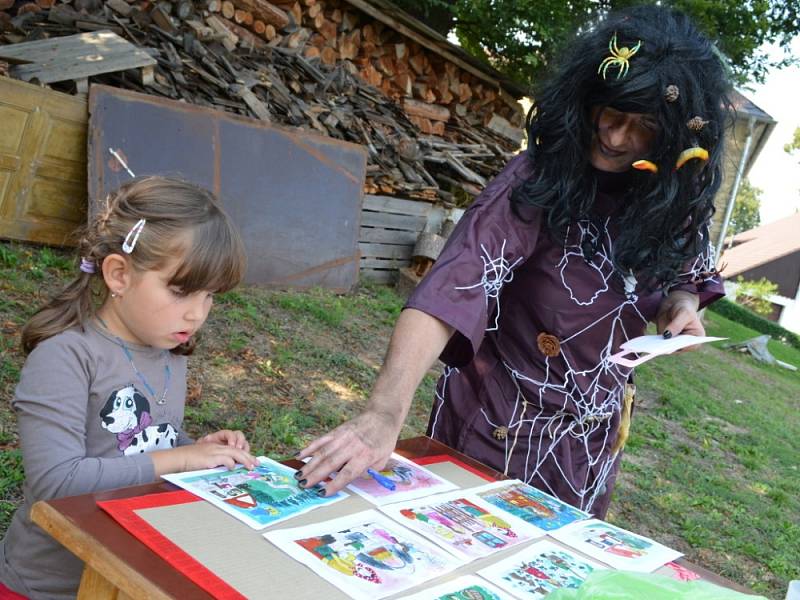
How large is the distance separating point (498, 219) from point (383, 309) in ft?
16.8

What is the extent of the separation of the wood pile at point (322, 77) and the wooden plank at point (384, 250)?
0.54 meters

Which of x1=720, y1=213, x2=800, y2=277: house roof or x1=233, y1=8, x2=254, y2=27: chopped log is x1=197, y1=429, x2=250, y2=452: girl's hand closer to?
x1=233, y1=8, x2=254, y2=27: chopped log

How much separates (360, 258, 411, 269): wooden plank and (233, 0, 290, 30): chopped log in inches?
103

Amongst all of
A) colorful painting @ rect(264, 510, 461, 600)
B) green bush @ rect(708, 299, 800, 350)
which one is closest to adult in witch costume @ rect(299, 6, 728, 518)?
colorful painting @ rect(264, 510, 461, 600)

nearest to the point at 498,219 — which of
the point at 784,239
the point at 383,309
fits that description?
the point at 383,309

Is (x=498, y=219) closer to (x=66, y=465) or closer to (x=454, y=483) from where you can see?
(x=454, y=483)

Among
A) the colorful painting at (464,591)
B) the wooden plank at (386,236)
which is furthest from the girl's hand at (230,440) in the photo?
the wooden plank at (386,236)

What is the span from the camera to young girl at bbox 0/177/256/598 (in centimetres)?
139

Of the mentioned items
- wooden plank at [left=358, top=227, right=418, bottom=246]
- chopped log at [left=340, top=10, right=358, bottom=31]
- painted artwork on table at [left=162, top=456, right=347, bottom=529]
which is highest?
chopped log at [left=340, top=10, right=358, bottom=31]

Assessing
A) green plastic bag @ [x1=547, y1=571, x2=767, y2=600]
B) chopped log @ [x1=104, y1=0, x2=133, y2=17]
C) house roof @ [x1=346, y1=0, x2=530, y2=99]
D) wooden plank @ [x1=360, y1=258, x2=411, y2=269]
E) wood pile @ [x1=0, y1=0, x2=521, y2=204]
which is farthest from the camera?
house roof @ [x1=346, y1=0, x2=530, y2=99]

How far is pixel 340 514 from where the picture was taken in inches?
51.0

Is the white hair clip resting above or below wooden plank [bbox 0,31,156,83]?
below

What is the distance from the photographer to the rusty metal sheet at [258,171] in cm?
515

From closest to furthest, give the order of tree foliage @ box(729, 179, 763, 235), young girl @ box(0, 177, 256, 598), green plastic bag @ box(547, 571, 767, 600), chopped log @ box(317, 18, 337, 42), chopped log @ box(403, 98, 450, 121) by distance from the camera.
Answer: green plastic bag @ box(547, 571, 767, 600), young girl @ box(0, 177, 256, 598), chopped log @ box(317, 18, 337, 42), chopped log @ box(403, 98, 450, 121), tree foliage @ box(729, 179, 763, 235)
